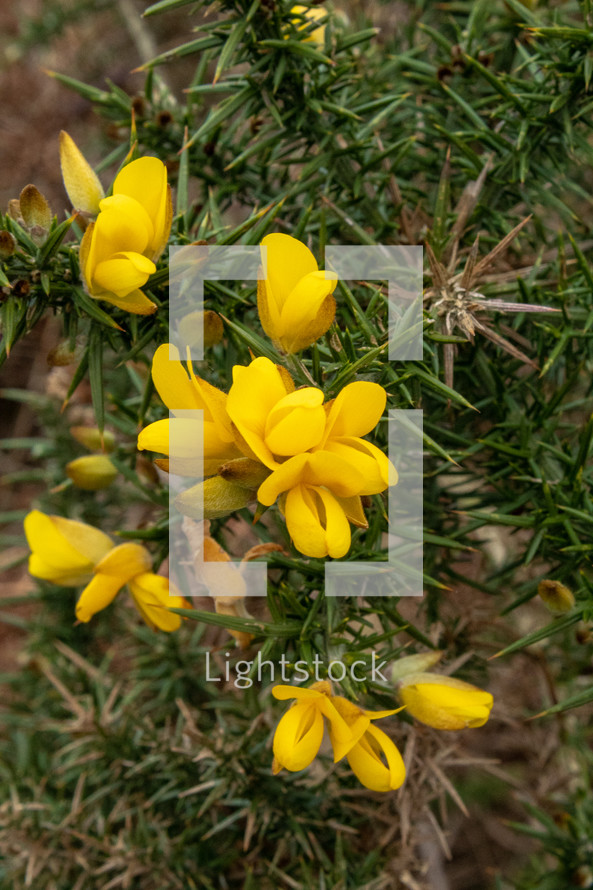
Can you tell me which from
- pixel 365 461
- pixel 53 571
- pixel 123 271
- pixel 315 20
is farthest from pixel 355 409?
pixel 315 20

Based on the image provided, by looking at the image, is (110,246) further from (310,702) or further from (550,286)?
(550,286)

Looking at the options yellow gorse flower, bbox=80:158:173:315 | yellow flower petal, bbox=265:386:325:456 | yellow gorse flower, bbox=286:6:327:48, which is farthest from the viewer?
yellow gorse flower, bbox=286:6:327:48

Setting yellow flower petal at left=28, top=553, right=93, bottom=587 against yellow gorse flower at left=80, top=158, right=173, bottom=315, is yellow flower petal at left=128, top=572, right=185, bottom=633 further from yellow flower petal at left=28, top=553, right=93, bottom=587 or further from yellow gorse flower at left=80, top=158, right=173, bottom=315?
yellow gorse flower at left=80, top=158, right=173, bottom=315

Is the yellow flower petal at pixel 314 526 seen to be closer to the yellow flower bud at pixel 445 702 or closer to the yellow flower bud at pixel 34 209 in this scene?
the yellow flower bud at pixel 445 702

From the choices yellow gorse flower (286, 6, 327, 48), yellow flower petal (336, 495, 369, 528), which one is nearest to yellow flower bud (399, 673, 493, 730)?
yellow flower petal (336, 495, 369, 528)

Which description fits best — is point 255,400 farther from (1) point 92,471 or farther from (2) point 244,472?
(1) point 92,471

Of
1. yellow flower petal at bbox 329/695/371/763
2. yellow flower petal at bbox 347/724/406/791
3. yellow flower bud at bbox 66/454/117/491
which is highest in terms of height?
yellow flower bud at bbox 66/454/117/491

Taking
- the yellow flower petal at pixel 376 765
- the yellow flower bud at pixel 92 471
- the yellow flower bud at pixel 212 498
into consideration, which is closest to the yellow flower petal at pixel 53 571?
the yellow flower bud at pixel 92 471
